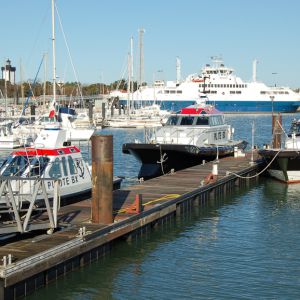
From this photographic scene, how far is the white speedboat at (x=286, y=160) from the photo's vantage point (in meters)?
31.5

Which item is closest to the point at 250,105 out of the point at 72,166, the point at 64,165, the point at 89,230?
the point at 72,166

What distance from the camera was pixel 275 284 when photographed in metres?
15.5

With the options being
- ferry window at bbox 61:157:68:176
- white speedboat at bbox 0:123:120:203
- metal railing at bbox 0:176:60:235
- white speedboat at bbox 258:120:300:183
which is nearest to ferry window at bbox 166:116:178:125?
white speedboat at bbox 258:120:300:183

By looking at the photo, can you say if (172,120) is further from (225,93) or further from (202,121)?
(225,93)

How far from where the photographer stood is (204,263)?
17.2 meters

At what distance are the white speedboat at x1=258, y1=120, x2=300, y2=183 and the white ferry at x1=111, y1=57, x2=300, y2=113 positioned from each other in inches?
3936

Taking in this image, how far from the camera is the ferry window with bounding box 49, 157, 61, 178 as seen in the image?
66.2ft

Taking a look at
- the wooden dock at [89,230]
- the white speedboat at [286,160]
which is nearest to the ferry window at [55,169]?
the wooden dock at [89,230]

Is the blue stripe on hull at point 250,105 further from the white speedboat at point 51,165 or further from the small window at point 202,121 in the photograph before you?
the white speedboat at point 51,165

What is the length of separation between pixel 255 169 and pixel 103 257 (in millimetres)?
18787

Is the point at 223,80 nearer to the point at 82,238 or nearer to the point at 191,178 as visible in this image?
the point at 191,178

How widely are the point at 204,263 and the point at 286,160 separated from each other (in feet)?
52.1

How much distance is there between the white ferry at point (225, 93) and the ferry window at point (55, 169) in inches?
4431

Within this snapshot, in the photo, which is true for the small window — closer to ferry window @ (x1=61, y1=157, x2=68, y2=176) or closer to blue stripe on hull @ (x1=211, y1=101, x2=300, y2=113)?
ferry window @ (x1=61, y1=157, x2=68, y2=176)
